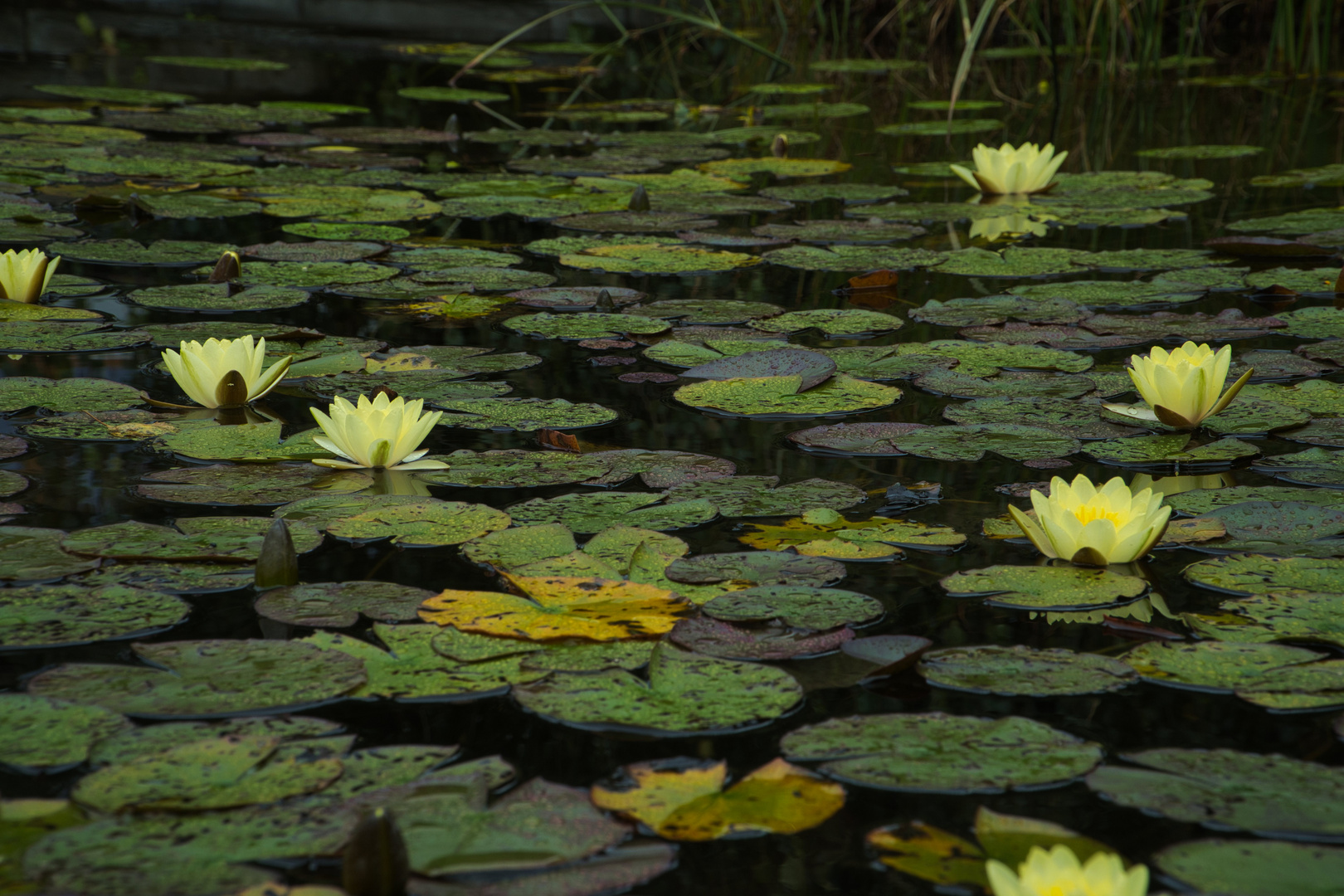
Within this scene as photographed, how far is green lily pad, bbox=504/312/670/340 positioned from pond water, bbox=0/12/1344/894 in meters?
0.02

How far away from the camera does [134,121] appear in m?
6.07

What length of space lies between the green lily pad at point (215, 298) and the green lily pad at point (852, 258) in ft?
4.70

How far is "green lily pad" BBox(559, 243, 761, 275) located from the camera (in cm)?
371

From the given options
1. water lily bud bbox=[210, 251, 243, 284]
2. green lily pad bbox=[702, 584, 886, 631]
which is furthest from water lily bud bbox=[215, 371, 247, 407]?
green lily pad bbox=[702, 584, 886, 631]

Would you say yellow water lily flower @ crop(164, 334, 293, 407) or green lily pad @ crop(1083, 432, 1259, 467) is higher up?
yellow water lily flower @ crop(164, 334, 293, 407)

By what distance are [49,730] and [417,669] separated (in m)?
0.41

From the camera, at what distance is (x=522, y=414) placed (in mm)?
2543

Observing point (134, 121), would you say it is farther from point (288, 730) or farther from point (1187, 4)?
point (1187, 4)

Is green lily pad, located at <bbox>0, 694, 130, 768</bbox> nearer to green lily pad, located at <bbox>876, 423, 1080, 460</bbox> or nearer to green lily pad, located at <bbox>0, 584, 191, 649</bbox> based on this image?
green lily pad, located at <bbox>0, 584, 191, 649</bbox>

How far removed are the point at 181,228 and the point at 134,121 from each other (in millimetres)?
2304

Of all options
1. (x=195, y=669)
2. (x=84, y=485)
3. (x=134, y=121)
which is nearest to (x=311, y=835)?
(x=195, y=669)

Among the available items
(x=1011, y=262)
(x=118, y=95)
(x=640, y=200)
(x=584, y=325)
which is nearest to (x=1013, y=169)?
(x=1011, y=262)

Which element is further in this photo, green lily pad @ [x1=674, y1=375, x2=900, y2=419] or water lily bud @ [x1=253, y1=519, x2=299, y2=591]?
green lily pad @ [x1=674, y1=375, x2=900, y2=419]

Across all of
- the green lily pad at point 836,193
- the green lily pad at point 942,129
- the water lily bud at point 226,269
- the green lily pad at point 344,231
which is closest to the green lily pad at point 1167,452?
the water lily bud at point 226,269
